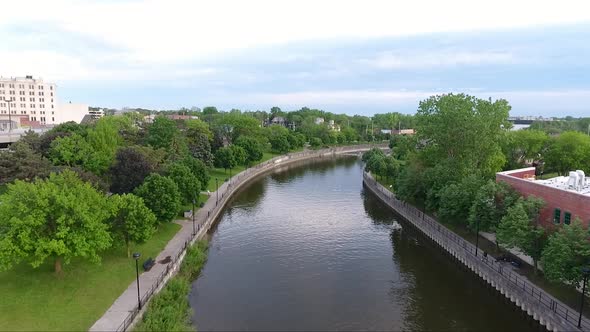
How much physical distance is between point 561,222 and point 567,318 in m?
10.1

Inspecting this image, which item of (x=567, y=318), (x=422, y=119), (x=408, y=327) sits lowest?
(x=408, y=327)

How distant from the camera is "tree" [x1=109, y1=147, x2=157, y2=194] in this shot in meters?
52.4

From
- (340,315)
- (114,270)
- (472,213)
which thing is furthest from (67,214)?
(472,213)

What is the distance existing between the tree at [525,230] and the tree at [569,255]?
3.07 metres

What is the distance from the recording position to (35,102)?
151875mm

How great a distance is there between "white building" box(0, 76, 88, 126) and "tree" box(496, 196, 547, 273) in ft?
508

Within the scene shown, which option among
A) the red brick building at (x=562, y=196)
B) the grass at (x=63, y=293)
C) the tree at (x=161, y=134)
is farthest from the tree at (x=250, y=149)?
the red brick building at (x=562, y=196)

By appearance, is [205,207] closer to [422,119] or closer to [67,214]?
[67,214]

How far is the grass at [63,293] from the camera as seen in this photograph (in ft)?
87.8

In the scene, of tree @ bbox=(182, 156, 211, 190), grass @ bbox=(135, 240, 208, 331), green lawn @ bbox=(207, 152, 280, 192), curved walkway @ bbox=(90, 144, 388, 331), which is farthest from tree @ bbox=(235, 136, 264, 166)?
grass @ bbox=(135, 240, 208, 331)

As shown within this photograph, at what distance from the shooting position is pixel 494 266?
36.2 m

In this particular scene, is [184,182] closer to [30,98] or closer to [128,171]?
[128,171]

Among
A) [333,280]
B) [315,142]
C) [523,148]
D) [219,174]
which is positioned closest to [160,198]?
[333,280]

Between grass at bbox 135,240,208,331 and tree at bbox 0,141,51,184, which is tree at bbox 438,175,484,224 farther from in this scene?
tree at bbox 0,141,51,184
